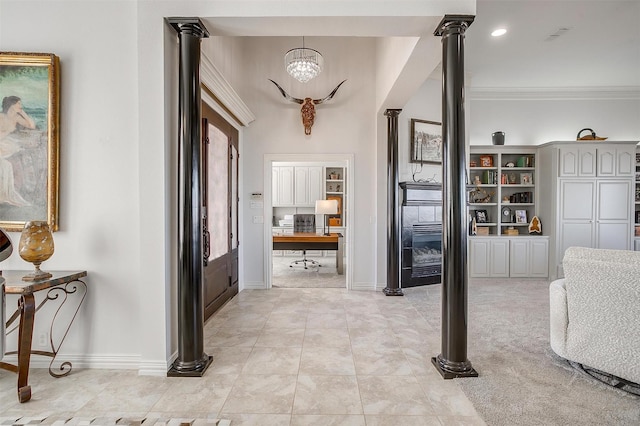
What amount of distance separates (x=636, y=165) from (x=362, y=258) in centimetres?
540

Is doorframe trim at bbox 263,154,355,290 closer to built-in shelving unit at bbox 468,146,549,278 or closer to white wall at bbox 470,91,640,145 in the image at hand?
built-in shelving unit at bbox 468,146,549,278

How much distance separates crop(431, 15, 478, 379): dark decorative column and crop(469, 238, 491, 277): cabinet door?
12.6 ft

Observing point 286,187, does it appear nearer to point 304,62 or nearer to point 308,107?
point 308,107

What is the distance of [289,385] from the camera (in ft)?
7.47

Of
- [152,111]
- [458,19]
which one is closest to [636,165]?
[458,19]

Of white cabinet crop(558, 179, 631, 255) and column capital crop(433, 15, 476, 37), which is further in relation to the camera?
white cabinet crop(558, 179, 631, 255)

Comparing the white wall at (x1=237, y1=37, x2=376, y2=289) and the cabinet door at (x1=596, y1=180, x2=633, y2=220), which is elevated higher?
the white wall at (x1=237, y1=37, x2=376, y2=289)

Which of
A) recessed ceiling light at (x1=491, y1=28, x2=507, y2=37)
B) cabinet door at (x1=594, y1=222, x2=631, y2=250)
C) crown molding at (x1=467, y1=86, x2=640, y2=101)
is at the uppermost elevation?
recessed ceiling light at (x1=491, y1=28, x2=507, y2=37)

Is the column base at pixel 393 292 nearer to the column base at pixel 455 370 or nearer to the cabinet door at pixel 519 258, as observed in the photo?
the column base at pixel 455 370

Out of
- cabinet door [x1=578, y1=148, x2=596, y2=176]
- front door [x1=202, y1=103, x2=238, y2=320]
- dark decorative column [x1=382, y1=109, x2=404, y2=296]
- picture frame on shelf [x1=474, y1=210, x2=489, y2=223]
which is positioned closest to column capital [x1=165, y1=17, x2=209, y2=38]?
front door [x1=202, y1=103, x2=238, y2=320]

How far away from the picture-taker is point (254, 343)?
2994mm

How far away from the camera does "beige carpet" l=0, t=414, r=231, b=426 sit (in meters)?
1.87

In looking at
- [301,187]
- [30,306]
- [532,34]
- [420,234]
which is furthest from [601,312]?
[301,187]

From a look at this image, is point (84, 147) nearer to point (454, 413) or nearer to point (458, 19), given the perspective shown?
point (458, 19)
